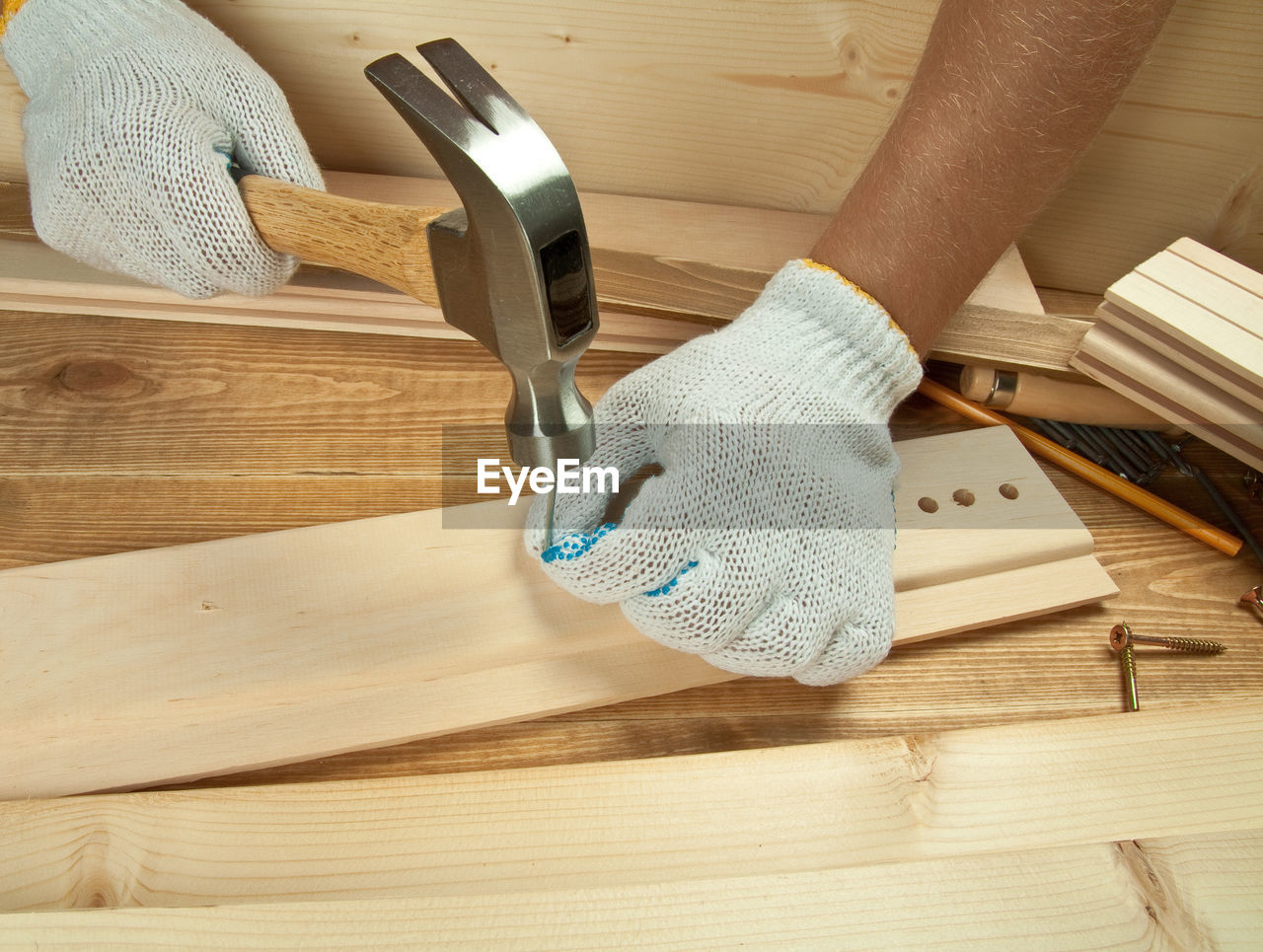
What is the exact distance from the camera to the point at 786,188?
5.07 feet

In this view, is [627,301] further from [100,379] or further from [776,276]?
[100,379]

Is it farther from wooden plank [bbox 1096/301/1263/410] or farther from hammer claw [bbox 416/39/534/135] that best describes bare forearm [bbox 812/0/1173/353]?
hammer claw [bbox 416/39/534/135]

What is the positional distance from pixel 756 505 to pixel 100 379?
3.27ft

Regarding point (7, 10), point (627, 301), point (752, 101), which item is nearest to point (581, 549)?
point (627, 301)

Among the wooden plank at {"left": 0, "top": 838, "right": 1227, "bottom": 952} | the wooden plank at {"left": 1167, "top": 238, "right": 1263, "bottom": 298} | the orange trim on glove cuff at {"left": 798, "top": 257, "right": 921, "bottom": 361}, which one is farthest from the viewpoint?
the wooden plank at {"left": 1167, "top": 238, "right": 1263, "bottom": 298}

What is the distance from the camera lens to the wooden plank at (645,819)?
2.68 feet

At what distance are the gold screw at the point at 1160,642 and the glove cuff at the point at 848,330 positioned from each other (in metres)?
0.37

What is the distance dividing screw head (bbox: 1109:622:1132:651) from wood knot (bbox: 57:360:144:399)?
1339 millimetres

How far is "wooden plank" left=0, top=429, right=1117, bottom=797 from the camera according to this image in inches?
36.6

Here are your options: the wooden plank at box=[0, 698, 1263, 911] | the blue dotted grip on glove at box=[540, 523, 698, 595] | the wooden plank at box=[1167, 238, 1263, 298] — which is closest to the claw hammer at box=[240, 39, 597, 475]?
the blue dotted grip on glove at box=[540, 523, 698, 595]

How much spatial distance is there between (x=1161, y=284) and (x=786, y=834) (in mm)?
876

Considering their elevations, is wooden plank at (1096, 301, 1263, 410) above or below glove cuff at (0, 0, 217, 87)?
below

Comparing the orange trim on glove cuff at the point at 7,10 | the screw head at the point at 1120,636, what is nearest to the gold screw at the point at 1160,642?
the screw head at the point at 1120,636

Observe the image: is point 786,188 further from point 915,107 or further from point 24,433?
point 24,433
